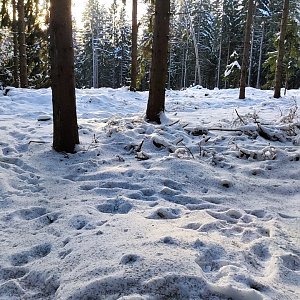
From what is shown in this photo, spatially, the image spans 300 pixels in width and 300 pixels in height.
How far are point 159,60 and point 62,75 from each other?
2785 millimetres

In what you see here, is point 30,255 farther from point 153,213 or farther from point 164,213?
point 164,213

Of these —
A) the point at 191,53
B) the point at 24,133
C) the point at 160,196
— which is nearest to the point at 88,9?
the point at 191,53

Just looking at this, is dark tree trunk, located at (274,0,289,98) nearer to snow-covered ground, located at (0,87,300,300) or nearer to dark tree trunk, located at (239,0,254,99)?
dark tree trunk, located at (239,0,254,99)

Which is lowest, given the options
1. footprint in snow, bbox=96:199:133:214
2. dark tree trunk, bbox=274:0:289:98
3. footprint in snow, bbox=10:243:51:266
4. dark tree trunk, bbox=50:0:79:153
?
footprint in snow, bbox=10:243:51:266

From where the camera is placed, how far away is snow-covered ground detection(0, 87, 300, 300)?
7.98ft

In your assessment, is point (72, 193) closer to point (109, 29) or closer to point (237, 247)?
point (237, 247)

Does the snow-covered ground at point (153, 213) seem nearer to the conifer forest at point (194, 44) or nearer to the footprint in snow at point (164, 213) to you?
the footprint in snow at point (164, 213)

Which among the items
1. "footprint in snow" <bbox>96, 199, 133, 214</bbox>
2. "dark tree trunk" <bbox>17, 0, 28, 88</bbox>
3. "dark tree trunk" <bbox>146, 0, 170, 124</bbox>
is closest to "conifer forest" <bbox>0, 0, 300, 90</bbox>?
"dark tree trunk" <bbox>17, 0, 28, 88</bbox>

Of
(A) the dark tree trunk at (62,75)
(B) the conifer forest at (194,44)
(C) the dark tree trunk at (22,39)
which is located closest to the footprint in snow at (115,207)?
(A) the dark tree trunk at (62,75)

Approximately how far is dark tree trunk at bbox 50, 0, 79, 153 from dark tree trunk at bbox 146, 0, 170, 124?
2501 millimetres

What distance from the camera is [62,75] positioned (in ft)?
17.8

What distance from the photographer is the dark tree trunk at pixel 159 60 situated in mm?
7379

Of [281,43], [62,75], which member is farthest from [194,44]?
[62,75]

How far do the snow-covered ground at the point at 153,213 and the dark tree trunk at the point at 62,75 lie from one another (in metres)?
0.31
